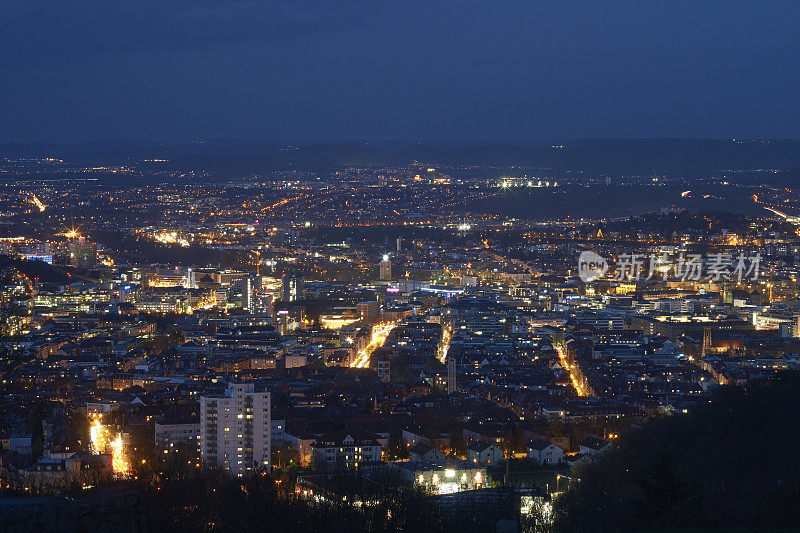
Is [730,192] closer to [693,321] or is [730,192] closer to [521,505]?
[693,321]

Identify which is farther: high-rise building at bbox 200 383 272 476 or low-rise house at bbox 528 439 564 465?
low-rise house at bbox 528 439 564 465

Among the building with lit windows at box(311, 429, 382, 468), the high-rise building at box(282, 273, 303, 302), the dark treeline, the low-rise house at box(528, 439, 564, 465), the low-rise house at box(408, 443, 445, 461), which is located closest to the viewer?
the dark treeline

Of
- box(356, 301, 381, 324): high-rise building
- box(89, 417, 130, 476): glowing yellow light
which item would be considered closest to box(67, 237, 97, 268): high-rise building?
box(356, 301, 381, 324): high-rise building

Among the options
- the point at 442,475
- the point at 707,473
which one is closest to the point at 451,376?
the point at 442,475

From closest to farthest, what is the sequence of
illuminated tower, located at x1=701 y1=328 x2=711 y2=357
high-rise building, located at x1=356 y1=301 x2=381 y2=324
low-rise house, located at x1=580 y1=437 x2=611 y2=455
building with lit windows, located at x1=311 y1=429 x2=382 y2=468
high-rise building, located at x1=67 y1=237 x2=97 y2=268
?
building with lit windows, located at x1=311 y1=429 x2=382 y2=468, low-rise house, located at x1=580 y1=437 x2=611 y2=455, illuminated tower, located at x1=701 y1=328 x2=711 y2=357, high-rise building, located at x1=356 y1=301 x2=381 y2=324, high-rise building, located at x1=67 y1=237 x2=97 y2=268

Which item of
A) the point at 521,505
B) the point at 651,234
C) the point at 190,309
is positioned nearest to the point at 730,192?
the point at 651,234

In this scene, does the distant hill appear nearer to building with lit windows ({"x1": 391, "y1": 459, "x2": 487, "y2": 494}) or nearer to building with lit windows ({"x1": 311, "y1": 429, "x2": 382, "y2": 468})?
building with lit windows ({"x1": 311, "y1": 429, "x2": 382, "y2": 468})

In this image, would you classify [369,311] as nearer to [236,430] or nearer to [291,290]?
[291,290]
